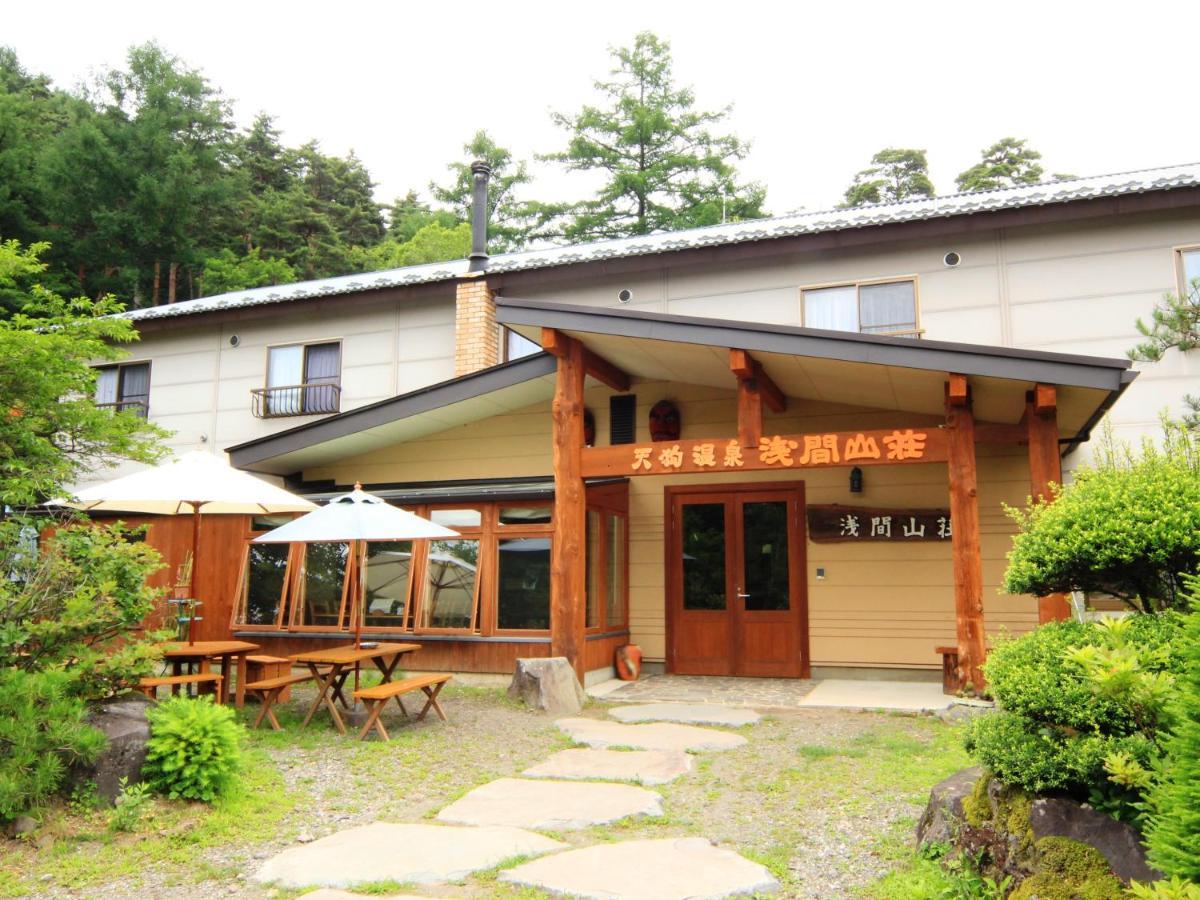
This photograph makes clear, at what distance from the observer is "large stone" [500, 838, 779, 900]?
12.3 feet

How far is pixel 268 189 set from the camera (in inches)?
1212

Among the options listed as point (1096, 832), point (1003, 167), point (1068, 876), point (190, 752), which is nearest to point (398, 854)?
point (190, 752)

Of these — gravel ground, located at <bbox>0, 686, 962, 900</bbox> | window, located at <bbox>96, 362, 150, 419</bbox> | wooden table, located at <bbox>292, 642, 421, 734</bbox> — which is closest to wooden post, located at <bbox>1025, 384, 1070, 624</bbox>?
gravel ground, located at <bbox>0, 686, 962, 900</bbox>

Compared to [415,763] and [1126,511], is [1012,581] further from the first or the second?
[415,763]

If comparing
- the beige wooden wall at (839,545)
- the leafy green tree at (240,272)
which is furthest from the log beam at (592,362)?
the leafy green tree at (240,272)

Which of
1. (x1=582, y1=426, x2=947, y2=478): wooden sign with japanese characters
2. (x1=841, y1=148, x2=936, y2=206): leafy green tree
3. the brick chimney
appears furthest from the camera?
(x1=841, y1=148, x2=936, y2=206): leafy green tree

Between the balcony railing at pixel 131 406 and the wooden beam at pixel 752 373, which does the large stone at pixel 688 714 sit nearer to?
the wooden beam at pixel 752 373

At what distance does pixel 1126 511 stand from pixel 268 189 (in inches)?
1246

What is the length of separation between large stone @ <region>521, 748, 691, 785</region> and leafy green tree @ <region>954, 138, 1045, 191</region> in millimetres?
23210

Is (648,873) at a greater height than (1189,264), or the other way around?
(1189,264)

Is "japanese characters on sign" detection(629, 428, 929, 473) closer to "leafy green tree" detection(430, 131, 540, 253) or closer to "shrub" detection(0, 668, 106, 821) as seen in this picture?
"shrub" detection(0, 668, 106, 821)

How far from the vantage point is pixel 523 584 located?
9.98 m

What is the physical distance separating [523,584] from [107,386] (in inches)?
373

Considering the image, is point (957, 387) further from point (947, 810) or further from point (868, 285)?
point (947, 810)
